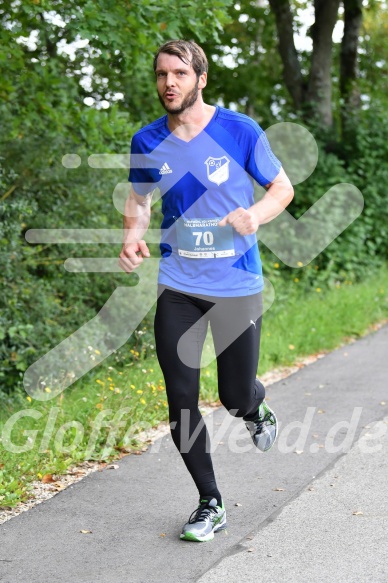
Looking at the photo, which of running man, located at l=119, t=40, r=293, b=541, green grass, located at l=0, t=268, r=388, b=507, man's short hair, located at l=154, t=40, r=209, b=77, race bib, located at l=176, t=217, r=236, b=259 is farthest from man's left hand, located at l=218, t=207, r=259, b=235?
green grass, located at l=0, t=268, r=388, b=507

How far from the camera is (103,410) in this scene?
652cm

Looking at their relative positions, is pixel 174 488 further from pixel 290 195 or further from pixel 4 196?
pixel 4 196

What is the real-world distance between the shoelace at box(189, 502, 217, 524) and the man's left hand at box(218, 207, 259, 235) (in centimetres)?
133

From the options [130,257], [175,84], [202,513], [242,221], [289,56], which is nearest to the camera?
[242,221]

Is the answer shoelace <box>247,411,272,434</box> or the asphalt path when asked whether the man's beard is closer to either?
shoelace <box>247,411,272,434</box>

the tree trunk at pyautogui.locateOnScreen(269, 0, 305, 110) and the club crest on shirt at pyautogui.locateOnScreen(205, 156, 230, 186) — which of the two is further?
the tree trunk at pyautogui.locateOnScreen(269, 0, 305, 110)

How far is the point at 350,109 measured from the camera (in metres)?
17.2

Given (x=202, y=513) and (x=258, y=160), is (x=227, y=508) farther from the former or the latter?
(x=258, y=160)

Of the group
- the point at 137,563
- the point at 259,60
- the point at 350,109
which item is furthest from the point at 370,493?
the point at 259,60

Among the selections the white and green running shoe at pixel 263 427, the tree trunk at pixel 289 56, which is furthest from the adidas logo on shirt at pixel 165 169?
the tree trunk at pixel 289 56

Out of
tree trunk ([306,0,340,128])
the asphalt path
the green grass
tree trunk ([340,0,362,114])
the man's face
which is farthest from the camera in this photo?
tree trunk ([340,0,362,114])

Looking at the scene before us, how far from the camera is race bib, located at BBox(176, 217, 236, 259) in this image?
4.56 m

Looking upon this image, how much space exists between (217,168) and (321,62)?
12.9 meters

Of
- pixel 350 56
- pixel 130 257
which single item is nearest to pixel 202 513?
pixel 130 257
